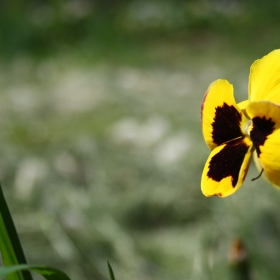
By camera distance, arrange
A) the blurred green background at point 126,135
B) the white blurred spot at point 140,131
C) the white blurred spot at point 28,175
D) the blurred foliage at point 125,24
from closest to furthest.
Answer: the blurred green background at point 126,135, the white blurred spot at point 28,175, the white blurred spot at point 140,131, the blurred foliage at point 125,24

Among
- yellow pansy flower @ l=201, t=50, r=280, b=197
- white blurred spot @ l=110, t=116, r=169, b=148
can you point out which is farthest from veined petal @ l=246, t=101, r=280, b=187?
white blurred spot @ l=110, t=116, r=169, b=148

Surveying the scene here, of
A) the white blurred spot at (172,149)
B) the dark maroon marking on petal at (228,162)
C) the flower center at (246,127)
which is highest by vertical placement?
the white blurred spot at (172,149)

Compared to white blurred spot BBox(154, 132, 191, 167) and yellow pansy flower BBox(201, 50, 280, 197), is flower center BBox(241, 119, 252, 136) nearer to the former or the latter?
yellow pansy flower BBox(201, 50, 280, 197)

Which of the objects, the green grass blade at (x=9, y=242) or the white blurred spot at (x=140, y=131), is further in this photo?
the white blurred spot at (x=140, y=131)

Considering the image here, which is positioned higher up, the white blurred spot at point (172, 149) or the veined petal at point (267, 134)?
the white blurred spot at point (172, 149)

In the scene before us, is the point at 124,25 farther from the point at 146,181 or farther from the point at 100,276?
the point at 100,276

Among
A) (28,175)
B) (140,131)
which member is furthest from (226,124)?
(140,131)

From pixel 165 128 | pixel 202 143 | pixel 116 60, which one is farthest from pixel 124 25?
pixel 202 143

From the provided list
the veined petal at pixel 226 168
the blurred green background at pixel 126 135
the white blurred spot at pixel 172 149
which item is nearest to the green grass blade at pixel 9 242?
the veined petal at pixel 226 168

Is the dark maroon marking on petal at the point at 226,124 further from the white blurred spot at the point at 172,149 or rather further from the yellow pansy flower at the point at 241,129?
the white blurred spot at the point at 172,149
